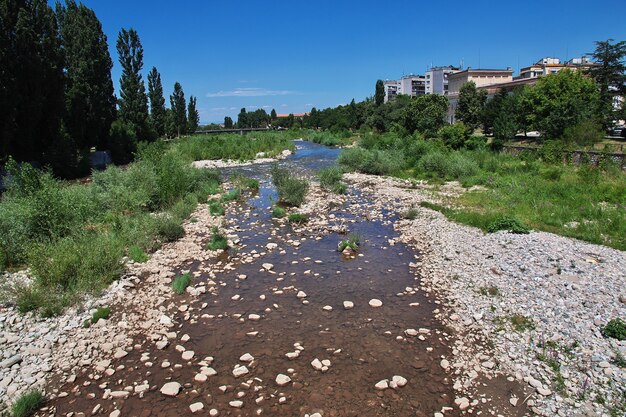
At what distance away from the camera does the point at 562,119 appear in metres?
33.6

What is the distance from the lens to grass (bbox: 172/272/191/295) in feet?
33.5

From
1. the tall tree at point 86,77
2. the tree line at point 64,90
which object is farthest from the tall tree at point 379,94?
the tall tree at point 86,77

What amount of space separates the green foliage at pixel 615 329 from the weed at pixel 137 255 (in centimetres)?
1154

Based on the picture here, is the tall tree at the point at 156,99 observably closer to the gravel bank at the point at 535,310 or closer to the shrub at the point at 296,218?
the shrub at the point at 296,218

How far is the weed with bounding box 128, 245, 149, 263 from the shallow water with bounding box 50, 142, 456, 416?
1.31 m

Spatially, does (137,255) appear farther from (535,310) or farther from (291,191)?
(535,310)

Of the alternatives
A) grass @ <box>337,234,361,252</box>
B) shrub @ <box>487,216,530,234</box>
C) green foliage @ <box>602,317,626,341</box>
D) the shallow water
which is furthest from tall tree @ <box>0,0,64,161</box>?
green foliage @ <box>602,317,626,341</box>

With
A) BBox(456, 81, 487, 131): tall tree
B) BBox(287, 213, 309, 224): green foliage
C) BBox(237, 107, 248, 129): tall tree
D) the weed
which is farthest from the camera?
BBox(237, 107, 248, 129): tall tree

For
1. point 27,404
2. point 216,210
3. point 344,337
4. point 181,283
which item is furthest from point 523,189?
point 27,404

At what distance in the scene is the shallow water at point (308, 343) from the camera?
20.7ft

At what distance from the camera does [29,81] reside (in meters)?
24.5

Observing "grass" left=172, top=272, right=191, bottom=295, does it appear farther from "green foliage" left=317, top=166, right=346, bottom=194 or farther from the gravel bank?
"green foliage" left=317, top=166, right=346, bottom=194

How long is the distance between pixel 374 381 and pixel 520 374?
244 centimetres

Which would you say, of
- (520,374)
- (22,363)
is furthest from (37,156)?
(520,374)
